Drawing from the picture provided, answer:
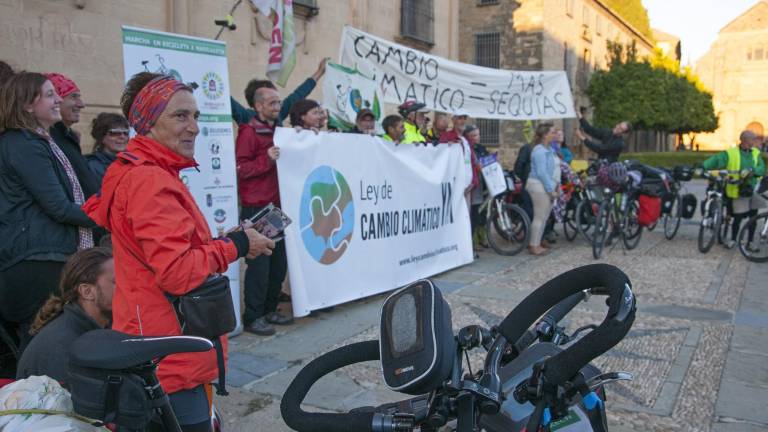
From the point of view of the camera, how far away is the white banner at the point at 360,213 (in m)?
5.82

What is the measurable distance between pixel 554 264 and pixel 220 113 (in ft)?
17.5

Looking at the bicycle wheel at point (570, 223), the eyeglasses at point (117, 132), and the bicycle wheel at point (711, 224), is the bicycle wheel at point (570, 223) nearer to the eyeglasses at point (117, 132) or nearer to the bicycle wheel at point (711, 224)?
the bicycle wheel at point (711, 224)

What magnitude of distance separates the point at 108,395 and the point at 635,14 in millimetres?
52148

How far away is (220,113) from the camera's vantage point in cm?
516

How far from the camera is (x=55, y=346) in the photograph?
8.45 ft

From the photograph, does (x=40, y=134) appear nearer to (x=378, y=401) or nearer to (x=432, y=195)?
(x=378, y=401)

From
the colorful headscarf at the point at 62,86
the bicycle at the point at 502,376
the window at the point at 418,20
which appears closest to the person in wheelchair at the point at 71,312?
the bicycle at the point at 502,376

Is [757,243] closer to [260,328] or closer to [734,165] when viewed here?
[734,165]

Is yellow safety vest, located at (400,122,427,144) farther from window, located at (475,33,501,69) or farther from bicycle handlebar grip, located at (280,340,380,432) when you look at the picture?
window, located at (475,33,501,69)

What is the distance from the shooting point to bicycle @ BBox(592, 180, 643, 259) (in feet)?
31.1

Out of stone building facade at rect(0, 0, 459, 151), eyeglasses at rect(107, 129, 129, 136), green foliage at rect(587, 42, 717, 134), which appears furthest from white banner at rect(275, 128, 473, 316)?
green foliage at rect(587, 42, 717, 134)

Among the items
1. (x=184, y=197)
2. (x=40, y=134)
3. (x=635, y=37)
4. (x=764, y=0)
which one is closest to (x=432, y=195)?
(x=40, y=134)

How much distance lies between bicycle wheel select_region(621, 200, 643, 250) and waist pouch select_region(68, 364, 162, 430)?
9178 millimetres

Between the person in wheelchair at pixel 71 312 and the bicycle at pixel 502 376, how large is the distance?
1.25 meters
